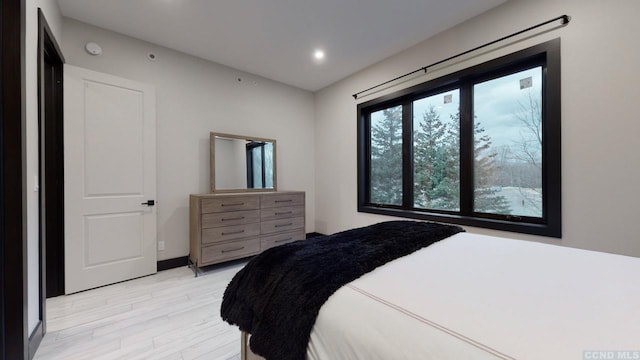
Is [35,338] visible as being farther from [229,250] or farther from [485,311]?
[485,311]

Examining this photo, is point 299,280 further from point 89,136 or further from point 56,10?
point 56,10

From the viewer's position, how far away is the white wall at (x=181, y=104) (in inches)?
104

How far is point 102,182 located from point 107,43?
147 centimetres

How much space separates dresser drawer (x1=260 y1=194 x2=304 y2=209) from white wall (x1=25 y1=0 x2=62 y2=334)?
1946 millimetres

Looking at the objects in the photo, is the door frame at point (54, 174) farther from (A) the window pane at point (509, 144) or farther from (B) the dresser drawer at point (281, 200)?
(A) the window pane at point (509, 144)

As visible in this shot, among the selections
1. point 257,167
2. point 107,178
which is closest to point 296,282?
point 107,178

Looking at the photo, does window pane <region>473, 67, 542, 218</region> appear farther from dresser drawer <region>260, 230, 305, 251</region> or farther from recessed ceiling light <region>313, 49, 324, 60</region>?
dresser drawer <region>260, 230, 305, 251</region>

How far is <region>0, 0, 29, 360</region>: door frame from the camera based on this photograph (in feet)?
4.36

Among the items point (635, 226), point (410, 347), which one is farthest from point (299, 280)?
point (635, 226)

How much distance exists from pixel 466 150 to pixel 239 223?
2.67m

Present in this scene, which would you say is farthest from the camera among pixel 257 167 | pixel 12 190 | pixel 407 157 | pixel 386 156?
pixel 257 167

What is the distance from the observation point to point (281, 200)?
341cm

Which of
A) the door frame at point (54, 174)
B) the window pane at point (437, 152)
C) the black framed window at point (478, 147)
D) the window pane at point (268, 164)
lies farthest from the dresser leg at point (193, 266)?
the window pane at point (437, 152)

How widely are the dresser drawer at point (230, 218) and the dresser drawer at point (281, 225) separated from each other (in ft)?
0.50
